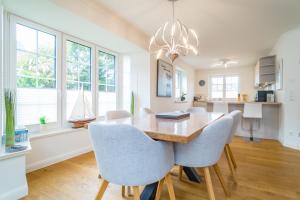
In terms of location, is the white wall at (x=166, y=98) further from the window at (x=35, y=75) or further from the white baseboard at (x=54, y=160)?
the window at (x=35, y=75)

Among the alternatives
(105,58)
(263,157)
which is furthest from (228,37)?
(105,58)

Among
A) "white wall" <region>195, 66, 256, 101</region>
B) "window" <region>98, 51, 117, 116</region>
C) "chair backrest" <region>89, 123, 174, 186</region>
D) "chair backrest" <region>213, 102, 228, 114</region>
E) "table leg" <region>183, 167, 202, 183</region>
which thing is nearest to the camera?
"chair backrest" <region>89, 123, 174, 186</region>

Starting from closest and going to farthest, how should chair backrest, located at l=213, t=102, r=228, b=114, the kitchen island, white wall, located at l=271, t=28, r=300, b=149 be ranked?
1. white wall, located at l=271, t=28, r=300, b=149
2. the kitchen island
3. chair backrest, located at l=213, t=102, r=228, b=114

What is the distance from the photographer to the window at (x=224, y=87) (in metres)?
6.31

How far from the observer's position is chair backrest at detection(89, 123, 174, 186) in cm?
94

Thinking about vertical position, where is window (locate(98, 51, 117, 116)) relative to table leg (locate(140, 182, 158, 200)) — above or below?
above

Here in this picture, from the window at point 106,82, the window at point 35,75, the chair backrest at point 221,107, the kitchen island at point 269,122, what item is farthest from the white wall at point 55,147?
the kitchen island at point 269,122

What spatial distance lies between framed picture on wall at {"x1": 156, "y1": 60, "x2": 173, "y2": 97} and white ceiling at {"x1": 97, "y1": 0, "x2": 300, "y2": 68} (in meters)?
0.83

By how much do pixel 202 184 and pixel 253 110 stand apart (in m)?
2.84

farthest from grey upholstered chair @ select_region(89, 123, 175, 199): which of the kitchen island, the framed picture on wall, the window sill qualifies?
the kitchen island

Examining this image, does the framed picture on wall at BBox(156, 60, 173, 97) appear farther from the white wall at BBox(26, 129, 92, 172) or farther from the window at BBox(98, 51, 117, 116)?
the white wall at BBox(26, 129, 92, 172)

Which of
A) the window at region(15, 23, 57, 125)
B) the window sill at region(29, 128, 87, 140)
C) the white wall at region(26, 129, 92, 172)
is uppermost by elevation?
the window at region(15, 23, 57, 125)

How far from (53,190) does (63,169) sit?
514 mm

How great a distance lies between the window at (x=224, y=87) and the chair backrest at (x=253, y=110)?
8.56ft
